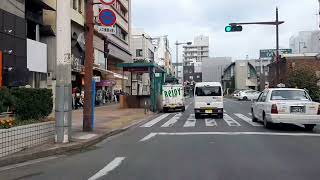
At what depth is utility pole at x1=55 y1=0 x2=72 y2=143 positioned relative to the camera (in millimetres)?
13672

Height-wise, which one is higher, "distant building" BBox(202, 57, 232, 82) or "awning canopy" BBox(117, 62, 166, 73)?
"distant building" BBox(202, 57, 232, 82)

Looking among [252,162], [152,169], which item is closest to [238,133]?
[252,162]

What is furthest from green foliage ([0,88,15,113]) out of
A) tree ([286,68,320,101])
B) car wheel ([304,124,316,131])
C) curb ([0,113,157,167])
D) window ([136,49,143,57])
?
window ([136,49,143,57])

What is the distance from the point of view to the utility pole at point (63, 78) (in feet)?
44.9

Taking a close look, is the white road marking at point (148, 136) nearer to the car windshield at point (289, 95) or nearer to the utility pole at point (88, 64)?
the utility pole at point (88, 64)

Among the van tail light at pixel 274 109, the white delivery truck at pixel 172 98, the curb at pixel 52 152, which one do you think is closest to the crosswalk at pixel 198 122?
the van tail light at pixel 274 109

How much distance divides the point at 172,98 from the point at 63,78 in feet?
77.9

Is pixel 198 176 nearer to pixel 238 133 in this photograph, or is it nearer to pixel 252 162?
pixel 252 162

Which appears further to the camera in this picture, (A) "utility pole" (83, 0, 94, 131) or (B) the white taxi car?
(B) the white taxi car

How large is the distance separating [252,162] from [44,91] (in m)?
6.31

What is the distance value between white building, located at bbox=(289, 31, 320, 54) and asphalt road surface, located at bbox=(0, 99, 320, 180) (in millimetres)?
68707

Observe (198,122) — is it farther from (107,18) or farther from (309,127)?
(107,18)

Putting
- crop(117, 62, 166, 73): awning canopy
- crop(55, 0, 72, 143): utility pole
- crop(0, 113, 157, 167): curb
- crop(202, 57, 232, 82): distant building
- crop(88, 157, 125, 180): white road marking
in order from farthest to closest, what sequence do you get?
crop(202, 57, 232, 82): distant building → crop(117, 62, 166, 73): awning canopy → crop(55, 0, 72, 143): utility pole → crop(0, 113, 157, 167): curb → crop(88, 157, 125, 180): white road marking

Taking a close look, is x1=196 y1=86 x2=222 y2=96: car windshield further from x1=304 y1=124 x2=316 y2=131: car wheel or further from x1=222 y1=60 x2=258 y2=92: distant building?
x1=222 y1=60 x2=258 y2=92: distant building
